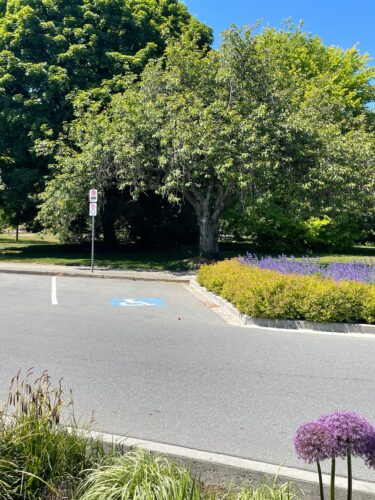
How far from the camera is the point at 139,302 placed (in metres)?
11.6

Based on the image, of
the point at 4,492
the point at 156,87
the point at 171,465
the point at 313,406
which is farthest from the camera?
the point at 156,87

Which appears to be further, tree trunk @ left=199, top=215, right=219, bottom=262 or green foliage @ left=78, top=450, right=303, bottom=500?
tree trunk @ left=199, top=215, right=219, bottom=262

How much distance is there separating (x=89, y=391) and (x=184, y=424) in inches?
52.8

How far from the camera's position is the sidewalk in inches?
636

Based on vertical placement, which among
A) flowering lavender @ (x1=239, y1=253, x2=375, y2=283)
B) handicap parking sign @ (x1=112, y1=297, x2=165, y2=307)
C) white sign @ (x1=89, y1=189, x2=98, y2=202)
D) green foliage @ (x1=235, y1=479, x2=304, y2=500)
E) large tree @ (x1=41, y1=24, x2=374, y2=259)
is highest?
large tree @ (x1=41, y1=24, x2=374, y2=259)

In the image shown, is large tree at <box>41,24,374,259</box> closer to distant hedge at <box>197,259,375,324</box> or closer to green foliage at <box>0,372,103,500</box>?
distant hedge at <box>197,259,375,324</box>

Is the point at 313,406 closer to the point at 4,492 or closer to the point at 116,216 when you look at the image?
the point at 4,492

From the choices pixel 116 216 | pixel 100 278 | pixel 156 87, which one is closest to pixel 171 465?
pixel 100 278

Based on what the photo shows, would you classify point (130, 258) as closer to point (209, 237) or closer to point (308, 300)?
point (209, 237)

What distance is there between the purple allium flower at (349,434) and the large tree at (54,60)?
2000cm

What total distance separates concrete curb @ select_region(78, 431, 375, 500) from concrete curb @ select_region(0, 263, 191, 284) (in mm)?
12356

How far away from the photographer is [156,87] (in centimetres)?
1870

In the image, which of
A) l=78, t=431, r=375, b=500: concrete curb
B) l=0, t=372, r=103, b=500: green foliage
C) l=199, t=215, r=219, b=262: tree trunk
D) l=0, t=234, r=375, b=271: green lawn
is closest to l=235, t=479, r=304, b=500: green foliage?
l=78, t=431, r=375, b=500: concrete curb

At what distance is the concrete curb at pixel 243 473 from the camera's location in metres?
3.06
